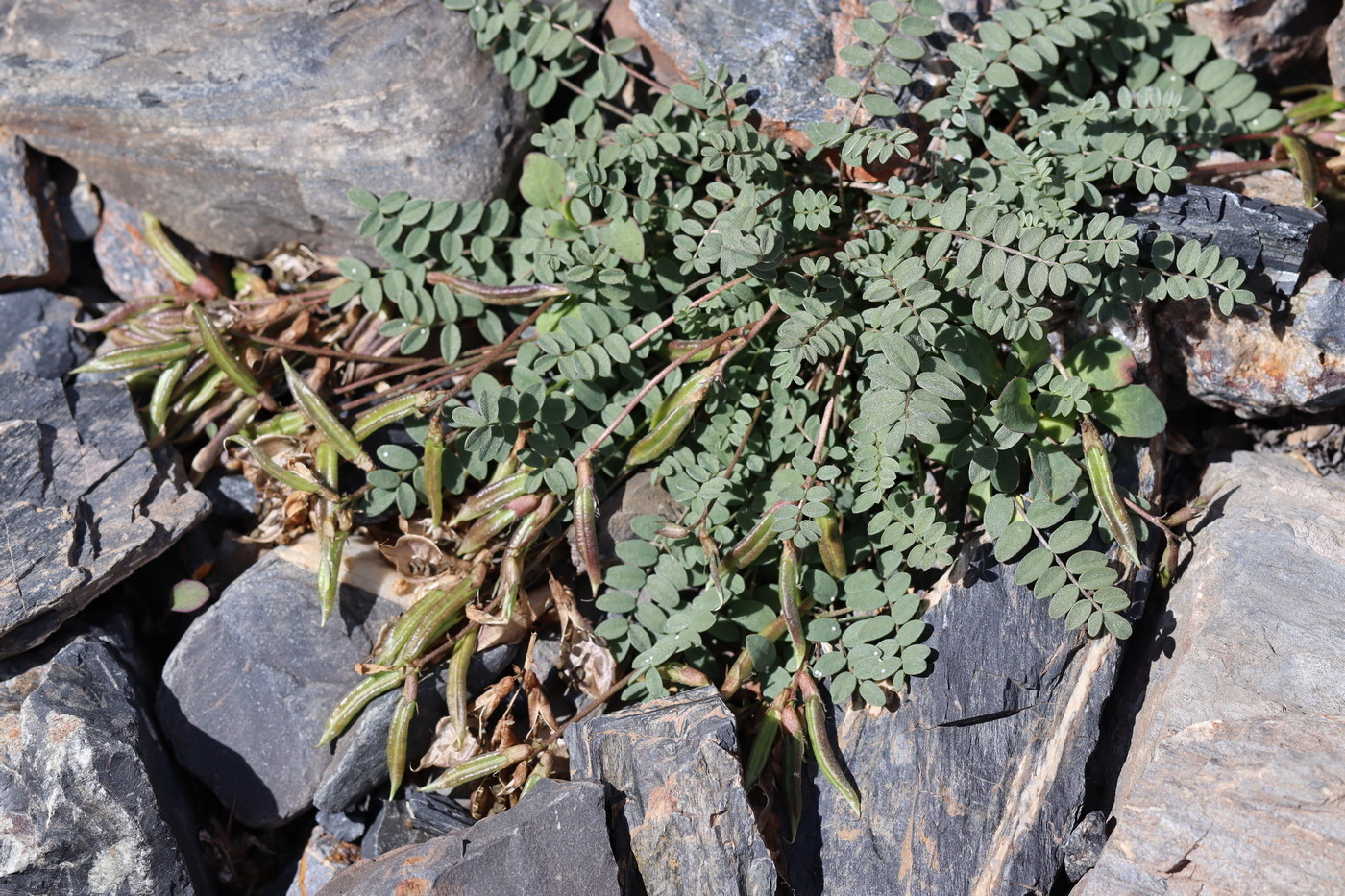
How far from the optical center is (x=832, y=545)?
330cm

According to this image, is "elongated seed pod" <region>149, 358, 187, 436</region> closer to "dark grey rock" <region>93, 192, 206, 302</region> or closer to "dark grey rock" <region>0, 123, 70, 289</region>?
A: "dark grey rock" <region>93, 192, 206, 302</region>

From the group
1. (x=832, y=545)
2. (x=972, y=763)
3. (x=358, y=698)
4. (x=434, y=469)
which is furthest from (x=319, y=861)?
(x=972, y=763)

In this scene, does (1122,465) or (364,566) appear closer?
(1122,465)

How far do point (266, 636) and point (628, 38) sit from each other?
8.73 feet

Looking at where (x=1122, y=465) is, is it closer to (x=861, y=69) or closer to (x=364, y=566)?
(x=861, y=69)

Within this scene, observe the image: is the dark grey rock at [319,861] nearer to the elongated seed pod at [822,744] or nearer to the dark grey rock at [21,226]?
the elongated seed pod at [822,744]

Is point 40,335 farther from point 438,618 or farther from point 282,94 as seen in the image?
point 438,618

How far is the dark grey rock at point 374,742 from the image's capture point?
3.47 metres

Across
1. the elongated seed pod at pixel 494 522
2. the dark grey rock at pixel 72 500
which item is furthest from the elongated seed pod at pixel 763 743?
the dark grey rock at pixel 72 500

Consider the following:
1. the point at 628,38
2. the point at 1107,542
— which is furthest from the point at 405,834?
the point at 628,38

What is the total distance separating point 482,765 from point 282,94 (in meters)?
2.73

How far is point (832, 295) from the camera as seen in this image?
11.0 ft

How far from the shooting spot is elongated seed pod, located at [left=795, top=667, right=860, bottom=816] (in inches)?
124

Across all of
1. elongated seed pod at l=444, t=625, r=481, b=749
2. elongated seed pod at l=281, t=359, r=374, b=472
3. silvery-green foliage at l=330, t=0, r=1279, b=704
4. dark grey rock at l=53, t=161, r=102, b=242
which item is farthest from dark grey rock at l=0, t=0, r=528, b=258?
elongated seed pod at l=444, t=625, r=481, b=749
